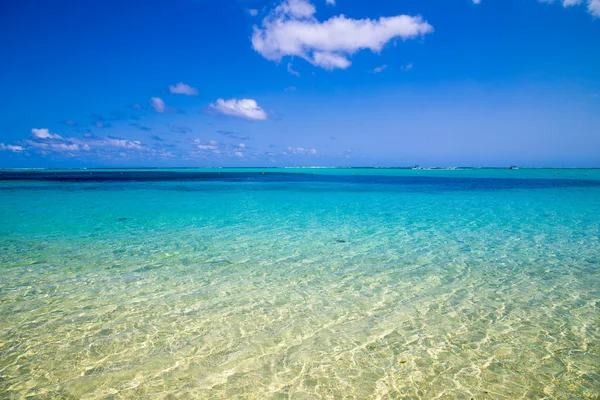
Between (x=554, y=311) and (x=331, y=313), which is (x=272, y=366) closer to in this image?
(x=331, y=313)

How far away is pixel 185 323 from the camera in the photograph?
4641 millimetres

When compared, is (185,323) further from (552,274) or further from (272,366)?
(552,274)

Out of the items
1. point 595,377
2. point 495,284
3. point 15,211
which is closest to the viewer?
point 595,377

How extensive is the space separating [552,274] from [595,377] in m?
3.88

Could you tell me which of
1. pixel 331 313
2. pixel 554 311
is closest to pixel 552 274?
pixel 554 311

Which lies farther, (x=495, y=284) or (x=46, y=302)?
(x=495, y=284)

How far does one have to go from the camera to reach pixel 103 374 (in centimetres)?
350

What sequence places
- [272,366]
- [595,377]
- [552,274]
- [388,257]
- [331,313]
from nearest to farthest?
[595,377] < [272,366] < [331,313] < [552,274] < [388,257]

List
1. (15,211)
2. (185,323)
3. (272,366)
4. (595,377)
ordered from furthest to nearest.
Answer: (15,211)
(185,323)
(272,366)
(595,377)

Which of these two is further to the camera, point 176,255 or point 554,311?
point 176,255

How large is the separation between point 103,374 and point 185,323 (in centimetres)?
125

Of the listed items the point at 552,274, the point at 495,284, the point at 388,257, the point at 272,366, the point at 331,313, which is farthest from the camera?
the point at 388,257

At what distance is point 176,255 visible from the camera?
820 cm

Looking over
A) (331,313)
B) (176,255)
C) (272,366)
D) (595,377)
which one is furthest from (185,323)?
(595,377)
